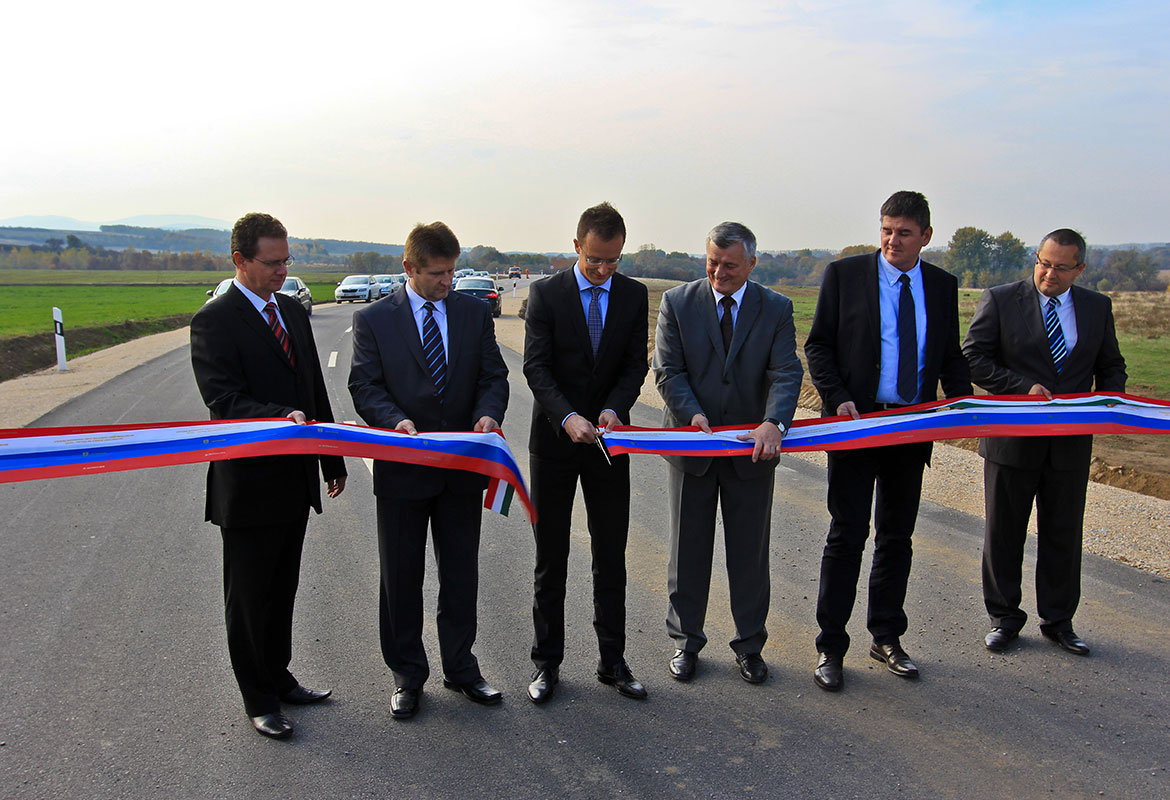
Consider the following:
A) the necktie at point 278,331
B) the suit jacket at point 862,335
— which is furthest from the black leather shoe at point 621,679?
the necktie at point 278,331

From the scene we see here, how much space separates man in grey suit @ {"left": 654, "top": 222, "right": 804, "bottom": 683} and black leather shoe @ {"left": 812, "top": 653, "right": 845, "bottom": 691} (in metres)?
0.28

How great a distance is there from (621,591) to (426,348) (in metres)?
1.61

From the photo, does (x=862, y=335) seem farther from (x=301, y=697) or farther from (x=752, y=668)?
(x=301, y=697)

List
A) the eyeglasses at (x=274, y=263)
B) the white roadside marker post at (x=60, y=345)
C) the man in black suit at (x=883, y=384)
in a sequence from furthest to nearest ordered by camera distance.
Result: the white roadside marker post at (x=60, y=345), the man in black suit at (x=883, y=384), the eyeglasses at (x=274, y=263)

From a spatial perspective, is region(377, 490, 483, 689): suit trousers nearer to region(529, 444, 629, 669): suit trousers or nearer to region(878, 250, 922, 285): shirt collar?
region(529, 444, 629, 669): suit trousers

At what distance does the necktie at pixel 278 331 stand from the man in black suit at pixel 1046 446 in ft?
12.9

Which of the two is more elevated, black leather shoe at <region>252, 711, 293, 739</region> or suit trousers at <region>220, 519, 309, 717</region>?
suit trousers at <region>220, 519, 309, 717</region>

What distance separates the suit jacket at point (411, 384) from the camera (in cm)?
399

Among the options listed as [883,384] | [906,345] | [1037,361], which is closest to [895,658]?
[883,384]

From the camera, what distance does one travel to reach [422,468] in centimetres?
399

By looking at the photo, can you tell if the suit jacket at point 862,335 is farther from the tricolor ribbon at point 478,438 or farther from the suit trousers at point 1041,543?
the suit trousers at point 1041,543

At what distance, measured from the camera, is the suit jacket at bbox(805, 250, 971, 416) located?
4.50 meters

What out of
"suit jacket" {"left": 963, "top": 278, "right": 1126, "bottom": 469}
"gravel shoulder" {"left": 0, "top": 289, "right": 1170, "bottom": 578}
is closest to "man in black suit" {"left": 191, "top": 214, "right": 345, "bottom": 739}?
"suit jacket" {"left": 963, "top": 278, "right": 1126, "bottom": 469}

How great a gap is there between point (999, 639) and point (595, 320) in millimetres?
2948
